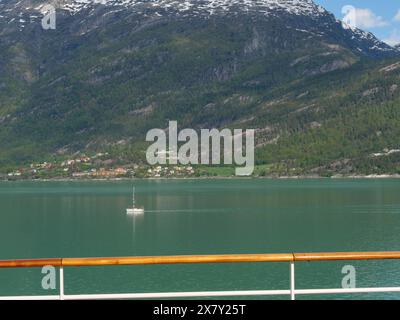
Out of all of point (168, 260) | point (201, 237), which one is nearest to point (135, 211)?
point (201, 237)

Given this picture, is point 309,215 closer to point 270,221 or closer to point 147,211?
point 270,221

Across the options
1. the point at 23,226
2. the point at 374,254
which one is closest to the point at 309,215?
the point at 23,226

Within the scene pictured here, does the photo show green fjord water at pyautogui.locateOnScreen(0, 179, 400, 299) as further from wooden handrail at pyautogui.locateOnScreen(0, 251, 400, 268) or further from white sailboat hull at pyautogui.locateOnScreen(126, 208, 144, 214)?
wooden handrail at pyautogui.locateOnScreen(0, 251, 400, 268)

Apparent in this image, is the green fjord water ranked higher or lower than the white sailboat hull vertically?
lower

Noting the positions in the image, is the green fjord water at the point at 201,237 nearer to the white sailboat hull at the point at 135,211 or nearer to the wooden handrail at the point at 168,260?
the white sailboat hull at the point at 135,211

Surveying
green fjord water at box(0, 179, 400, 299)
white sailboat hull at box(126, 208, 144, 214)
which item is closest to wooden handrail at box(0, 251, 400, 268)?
green fjord water at box(0, 179, 400, 299)

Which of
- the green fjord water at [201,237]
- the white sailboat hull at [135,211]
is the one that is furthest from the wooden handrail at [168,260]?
the white sailboat hull at [135,211]

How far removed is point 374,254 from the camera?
944 cm

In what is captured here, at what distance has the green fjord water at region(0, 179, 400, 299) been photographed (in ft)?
209

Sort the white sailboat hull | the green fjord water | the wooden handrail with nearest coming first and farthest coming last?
1. the wooden handrail
2. the green fjord water
3. the white sailboat hull

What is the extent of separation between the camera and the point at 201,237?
10481 centimetres

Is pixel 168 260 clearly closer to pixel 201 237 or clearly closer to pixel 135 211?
pixel 201 237
